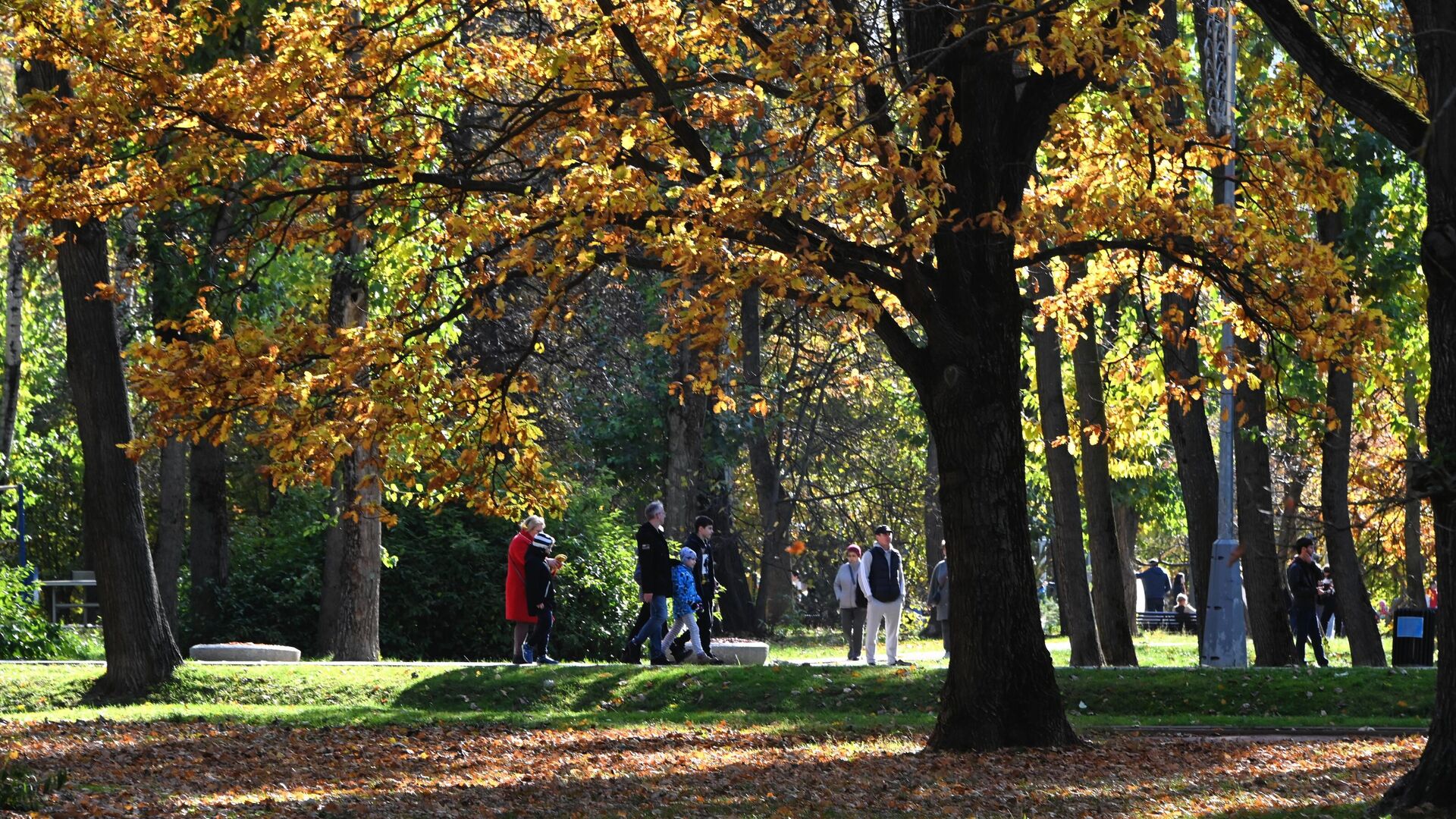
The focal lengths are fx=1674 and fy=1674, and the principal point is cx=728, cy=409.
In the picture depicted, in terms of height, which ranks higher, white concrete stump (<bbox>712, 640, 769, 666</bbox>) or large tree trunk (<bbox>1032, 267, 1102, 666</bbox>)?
large tree trunk (<bbox>1032, 267, 1102, 666</bbox>)

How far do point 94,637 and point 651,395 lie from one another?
36.7 ft

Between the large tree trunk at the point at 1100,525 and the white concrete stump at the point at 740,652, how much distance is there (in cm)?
413

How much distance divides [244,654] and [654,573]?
4948 mm

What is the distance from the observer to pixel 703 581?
19828 mm

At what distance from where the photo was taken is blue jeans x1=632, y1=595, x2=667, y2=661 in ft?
62.2

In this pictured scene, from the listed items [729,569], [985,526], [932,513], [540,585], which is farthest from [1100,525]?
[932,513]

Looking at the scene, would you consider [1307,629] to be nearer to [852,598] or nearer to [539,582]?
[852,598]

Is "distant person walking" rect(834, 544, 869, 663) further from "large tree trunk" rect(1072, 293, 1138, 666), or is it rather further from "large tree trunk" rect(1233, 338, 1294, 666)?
"large tree trunk" rect(1233, 338, 1294, 666)

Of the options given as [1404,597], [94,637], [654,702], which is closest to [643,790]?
[654,702]

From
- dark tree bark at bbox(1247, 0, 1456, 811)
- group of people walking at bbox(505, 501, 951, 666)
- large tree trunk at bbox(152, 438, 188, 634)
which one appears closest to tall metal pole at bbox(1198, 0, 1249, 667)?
group of people walking at bbox(505, 501, 951, 666)

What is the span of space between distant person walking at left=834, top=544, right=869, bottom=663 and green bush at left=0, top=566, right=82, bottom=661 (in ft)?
34.0

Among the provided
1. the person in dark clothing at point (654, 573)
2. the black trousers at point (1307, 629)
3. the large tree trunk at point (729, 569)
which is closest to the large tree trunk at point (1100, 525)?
the black trousers at point (1307, 629)

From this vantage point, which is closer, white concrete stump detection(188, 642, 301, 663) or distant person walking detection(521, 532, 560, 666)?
distant person walking detection(521, 532, 560, 666)

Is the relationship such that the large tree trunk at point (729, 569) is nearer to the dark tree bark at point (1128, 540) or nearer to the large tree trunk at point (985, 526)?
the dark tree bark at point (1128, 540)
